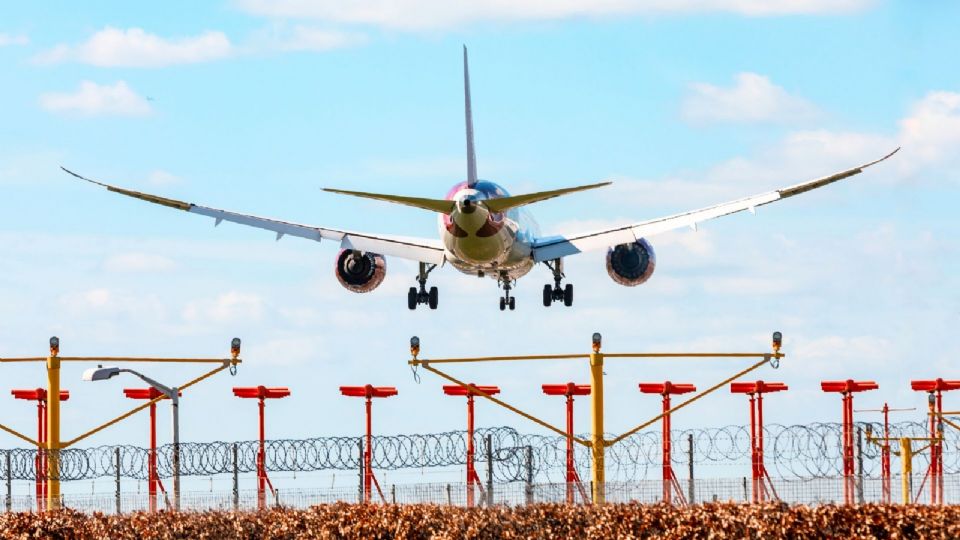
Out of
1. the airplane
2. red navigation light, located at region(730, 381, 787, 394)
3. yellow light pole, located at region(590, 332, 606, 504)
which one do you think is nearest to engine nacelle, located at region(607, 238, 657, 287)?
the airplane

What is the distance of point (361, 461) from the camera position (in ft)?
177

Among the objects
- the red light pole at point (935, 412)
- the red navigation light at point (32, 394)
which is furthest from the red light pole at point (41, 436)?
the red light pole at point (935, 412)

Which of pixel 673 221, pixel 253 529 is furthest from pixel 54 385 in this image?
pixel 673 221

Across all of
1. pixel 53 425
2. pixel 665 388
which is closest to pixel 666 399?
pixel 665 388

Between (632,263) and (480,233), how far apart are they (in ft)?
33.9

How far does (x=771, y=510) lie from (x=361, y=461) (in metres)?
16.7

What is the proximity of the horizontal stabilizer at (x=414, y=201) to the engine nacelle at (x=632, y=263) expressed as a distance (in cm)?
1096

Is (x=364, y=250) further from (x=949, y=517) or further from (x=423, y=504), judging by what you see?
(x=949, y=517)

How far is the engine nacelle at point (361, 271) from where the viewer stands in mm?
78625

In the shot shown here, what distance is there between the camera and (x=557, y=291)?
258 ft

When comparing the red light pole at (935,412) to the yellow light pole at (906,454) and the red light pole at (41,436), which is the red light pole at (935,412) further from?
the red light pole at (41,436)

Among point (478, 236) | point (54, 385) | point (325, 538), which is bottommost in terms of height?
point (325, 538)

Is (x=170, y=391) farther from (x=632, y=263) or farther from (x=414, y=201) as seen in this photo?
(x=632, y=263)

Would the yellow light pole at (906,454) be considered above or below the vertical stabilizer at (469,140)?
below
